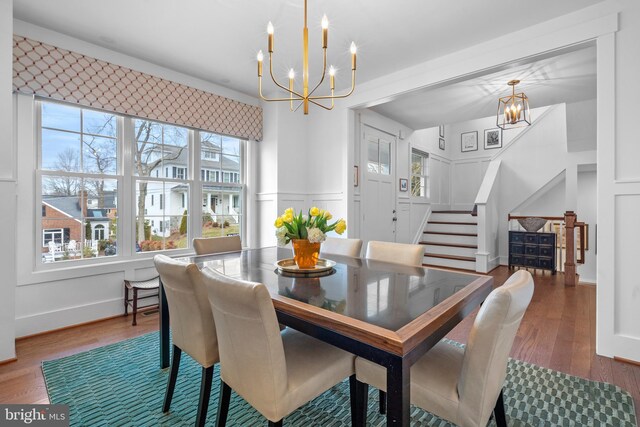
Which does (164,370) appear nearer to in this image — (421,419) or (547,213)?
(421,419)

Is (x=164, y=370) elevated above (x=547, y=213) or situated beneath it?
situated beneath

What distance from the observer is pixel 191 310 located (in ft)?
4.83

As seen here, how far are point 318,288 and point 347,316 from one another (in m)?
0.39

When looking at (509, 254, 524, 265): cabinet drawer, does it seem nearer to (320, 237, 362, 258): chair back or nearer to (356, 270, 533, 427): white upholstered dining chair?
(320, 237, 362, 258): chair back

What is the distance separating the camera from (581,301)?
11.7ft

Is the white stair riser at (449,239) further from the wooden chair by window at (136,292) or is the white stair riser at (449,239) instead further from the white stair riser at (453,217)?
the wooden chair by window at (136,292)

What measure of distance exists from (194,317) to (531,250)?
213 inches

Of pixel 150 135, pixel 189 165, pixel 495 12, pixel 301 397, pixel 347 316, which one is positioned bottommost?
pixel 301 397

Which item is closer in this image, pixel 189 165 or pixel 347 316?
pixel 347 316

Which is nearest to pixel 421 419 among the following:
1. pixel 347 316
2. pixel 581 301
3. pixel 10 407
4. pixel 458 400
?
pixel 458 400

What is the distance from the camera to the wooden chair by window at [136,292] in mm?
2895

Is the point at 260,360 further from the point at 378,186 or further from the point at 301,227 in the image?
the point at 378,186

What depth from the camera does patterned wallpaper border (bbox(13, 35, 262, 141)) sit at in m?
2.51

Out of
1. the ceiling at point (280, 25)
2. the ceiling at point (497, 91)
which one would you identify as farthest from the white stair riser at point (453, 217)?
the ceiling at point (280, 25)
